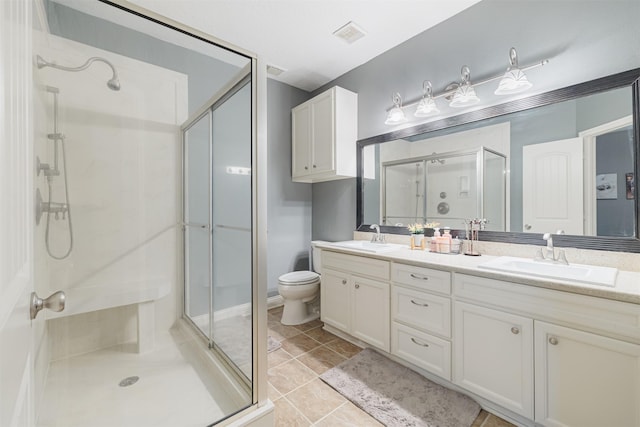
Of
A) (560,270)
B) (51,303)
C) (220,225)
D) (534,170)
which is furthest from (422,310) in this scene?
(51,303)

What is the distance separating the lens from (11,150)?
621 millimetres

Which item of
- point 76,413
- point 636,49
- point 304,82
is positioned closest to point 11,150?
point 76,413

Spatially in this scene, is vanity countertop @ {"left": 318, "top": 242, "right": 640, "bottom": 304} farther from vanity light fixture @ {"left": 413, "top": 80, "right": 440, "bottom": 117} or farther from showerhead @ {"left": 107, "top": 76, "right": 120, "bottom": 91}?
showerhead @ {"left": 107, "top": 76, "right": 120, "bottom": 91}

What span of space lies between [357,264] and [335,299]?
430mm

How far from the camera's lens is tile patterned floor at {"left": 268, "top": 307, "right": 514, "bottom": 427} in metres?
1.49

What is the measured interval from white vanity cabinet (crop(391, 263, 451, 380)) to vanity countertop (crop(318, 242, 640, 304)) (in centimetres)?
5

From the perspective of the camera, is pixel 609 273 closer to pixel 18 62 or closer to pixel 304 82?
pixel 18 62

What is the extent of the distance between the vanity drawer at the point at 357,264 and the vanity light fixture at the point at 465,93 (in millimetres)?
1286

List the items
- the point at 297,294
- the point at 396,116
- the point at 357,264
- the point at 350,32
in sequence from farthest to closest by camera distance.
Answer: the point at 297,294
the point at 396,116
the point at 350,32
the point at 357,264

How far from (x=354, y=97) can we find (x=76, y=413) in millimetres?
3059

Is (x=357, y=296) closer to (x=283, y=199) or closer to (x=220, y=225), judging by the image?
(x=220, y=225)

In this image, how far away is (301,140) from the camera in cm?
318

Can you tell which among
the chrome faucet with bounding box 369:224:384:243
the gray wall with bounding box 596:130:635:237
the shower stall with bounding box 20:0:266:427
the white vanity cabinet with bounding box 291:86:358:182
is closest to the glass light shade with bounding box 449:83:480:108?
the gray wall with bounding box 596:130:635:237

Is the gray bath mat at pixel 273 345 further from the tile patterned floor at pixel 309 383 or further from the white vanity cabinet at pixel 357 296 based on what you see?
the white vanity cabinet at pixel 357 296
